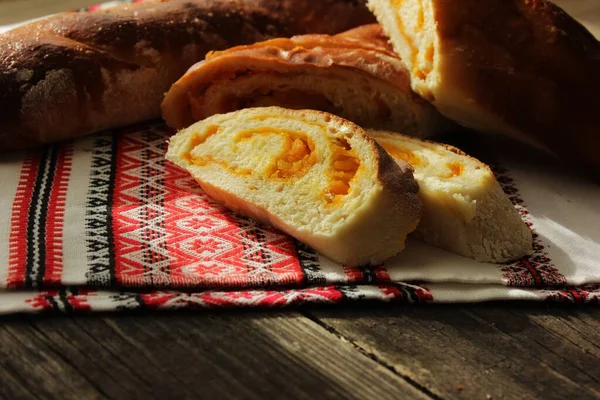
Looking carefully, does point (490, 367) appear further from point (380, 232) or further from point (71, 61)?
point (71, 61)

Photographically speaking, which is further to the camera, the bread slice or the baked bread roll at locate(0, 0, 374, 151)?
the baked bread roll at locate(0, 0, 374, 151)

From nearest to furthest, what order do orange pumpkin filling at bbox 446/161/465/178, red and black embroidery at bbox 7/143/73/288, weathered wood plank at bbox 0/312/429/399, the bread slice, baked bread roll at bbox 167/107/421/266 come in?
weathered wood plank at bbox 0/312/429/399, red and black embroidery at bbox 7/143/73/288, baked bread roll at bbox 167/107/421/266, the bread slice, orange pumpkin filling at bbox 446/161/465/178

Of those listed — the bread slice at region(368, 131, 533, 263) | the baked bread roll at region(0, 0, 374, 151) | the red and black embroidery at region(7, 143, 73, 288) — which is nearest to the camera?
the red and black embroidery at region(7, 143, 73, 288)

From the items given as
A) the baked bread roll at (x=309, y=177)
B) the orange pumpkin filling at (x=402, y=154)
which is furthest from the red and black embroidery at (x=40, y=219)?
the orange pumpkin filling at (x=402, y=154)

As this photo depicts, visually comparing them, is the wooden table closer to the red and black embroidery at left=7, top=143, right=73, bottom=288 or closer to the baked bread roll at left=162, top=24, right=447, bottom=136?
the red and black embroidery at left=7, top=143, right=73, bottom=288

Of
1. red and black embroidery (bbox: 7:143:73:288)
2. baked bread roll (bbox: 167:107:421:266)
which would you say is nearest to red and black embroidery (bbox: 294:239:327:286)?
baked bread roll (bbox: 167:107:421:266)

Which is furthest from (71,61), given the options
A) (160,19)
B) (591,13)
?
(591,13)

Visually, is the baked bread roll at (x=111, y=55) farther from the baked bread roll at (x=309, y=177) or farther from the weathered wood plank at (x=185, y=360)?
the weathered wood plank at (x=185, y=360)

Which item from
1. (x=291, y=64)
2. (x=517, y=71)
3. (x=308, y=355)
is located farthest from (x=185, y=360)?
(x=517, y=71)
